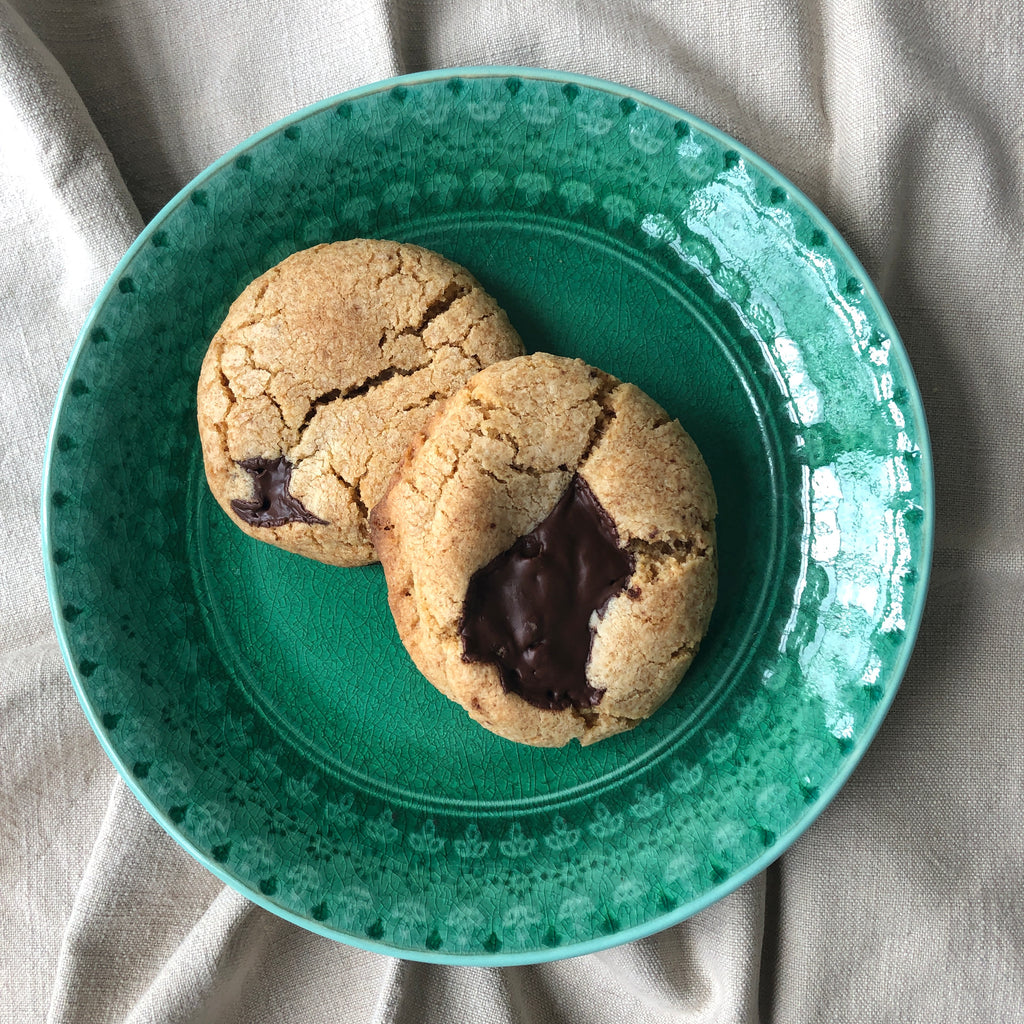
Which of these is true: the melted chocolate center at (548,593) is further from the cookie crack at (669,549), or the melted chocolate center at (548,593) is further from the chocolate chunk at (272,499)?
the chocolate chunk at (272,499)

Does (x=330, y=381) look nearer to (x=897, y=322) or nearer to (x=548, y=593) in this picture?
(x=548, y=593)

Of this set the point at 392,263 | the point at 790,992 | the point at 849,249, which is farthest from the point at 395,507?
the point at 790,992

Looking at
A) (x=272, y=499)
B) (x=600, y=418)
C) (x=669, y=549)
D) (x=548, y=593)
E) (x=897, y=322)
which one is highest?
(x=897, y=322)

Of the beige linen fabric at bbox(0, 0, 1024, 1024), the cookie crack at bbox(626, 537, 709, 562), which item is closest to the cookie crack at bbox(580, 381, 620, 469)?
the cookie crack at bbox(626, 537, 709, 562)

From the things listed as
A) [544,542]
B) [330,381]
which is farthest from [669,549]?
[330,381]

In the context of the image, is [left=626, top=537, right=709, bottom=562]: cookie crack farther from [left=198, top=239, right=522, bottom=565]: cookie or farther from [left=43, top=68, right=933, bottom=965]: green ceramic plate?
[left=198, top=239, right=522, bottom=565]: cookie

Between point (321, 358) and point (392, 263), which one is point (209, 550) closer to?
point (321, 358)

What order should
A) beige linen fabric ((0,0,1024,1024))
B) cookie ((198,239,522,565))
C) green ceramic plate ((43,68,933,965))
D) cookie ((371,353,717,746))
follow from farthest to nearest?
1. beige linen fabric ((0,0,1024,1024))
2. green ceramic plate ((43,68,933,965))
3. cookie ((198,239,522,565))
4. cookie ((371,353,717,746))
